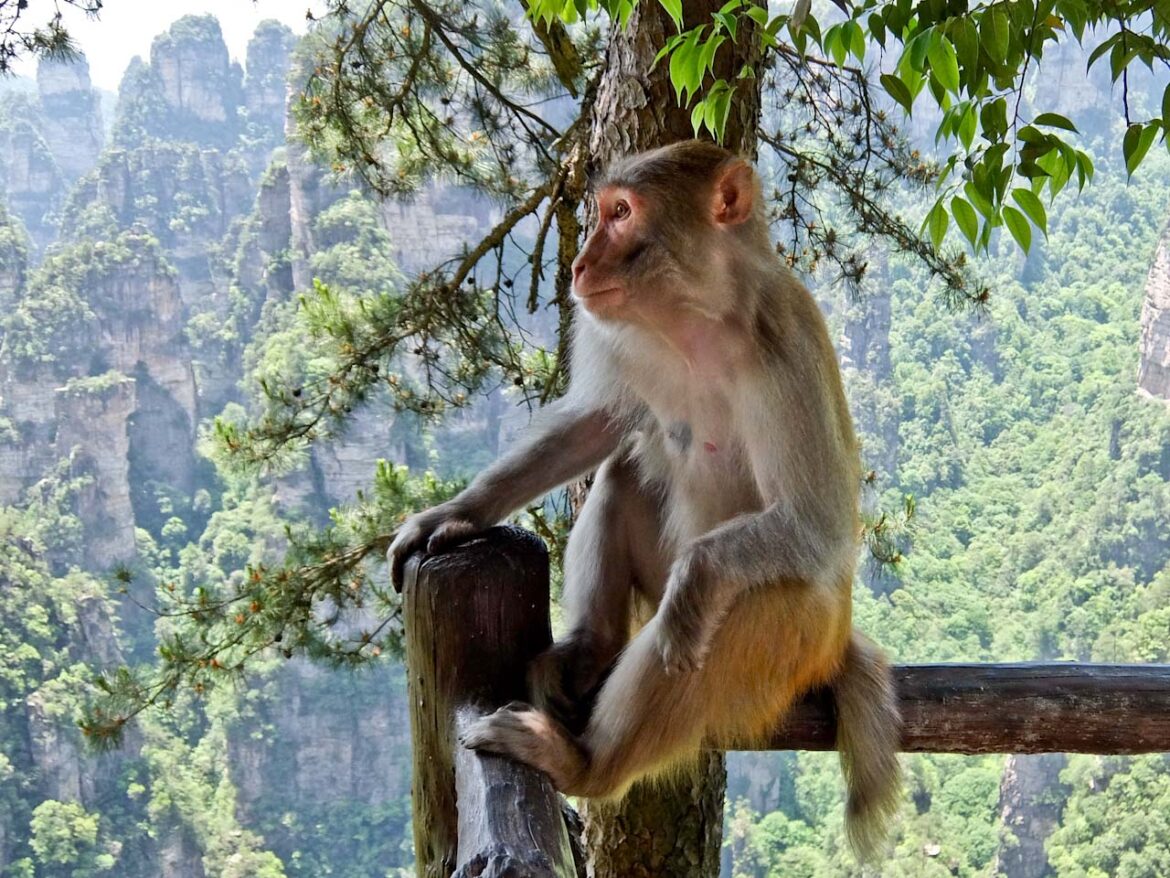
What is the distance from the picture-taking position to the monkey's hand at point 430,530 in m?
2.05

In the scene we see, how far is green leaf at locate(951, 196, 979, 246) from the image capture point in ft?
5.15

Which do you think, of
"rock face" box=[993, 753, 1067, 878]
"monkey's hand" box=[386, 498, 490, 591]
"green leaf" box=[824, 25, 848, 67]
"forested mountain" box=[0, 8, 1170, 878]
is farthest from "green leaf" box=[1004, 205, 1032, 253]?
"rock face" box=[993, 753, 1067, 878]

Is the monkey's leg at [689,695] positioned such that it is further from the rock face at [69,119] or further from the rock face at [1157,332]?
the rock face at [69,119]

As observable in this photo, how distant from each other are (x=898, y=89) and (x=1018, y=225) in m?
0.25

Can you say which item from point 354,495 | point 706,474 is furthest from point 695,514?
point 354,495

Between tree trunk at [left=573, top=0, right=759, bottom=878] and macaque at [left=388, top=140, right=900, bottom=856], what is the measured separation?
782mm

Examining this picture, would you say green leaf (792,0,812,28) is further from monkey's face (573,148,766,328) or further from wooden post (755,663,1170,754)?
wooden post (755,663,1170,754)

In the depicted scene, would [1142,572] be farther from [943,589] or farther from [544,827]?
[544,827]

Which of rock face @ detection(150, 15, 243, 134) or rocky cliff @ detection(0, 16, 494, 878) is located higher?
rock face @ detection(150, 15, 243, 134)

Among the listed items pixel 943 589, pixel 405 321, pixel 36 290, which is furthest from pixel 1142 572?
pixel 36 290

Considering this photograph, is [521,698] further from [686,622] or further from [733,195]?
[733,195]

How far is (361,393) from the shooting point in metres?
4.87

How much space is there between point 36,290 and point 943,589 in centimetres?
2513

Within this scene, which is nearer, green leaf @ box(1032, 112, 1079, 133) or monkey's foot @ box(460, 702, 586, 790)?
green leaf @ box(1032, 112, 1079, 133)
